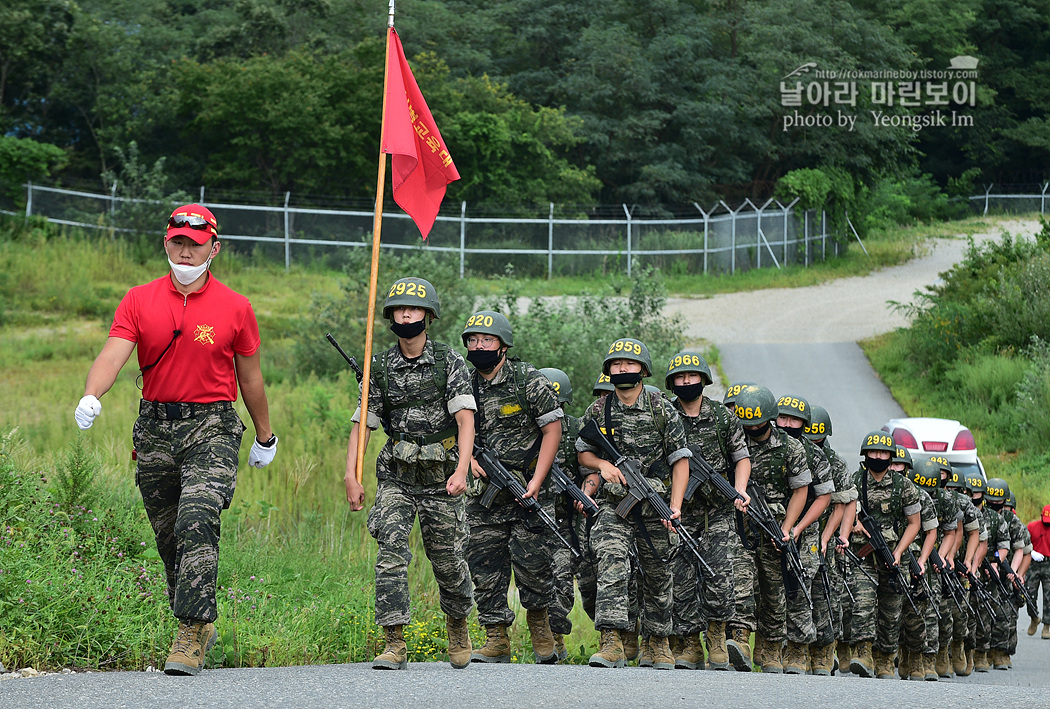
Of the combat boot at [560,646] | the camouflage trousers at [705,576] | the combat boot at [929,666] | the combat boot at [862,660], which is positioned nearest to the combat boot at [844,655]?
the combat boot at [862,660]

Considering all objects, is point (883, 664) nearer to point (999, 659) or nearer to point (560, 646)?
point (999, 659)

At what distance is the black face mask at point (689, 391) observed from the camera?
8828 millimetres

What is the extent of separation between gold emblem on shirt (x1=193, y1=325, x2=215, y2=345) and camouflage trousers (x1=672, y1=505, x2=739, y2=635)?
12.8 feet

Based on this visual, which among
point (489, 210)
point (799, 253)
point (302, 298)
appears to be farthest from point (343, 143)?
point (799, 253)

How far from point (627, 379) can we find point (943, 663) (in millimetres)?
6365

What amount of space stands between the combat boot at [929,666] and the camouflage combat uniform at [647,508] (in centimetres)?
453

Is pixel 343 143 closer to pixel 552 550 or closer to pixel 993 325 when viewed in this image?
pixel 993 325

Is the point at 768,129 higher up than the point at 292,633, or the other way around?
the point at 768,129

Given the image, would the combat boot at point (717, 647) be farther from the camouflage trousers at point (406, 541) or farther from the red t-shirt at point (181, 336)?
the red t-shirt at point (181, 336)

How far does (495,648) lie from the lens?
783 cm

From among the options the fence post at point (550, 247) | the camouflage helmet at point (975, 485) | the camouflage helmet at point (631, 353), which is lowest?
the camouflage helmet at point (975, 485)

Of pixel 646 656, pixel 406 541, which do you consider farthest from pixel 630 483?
pixel 406 541

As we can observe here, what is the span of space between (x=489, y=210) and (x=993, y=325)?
15996 millimetres

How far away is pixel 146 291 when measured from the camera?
6.15 metres
